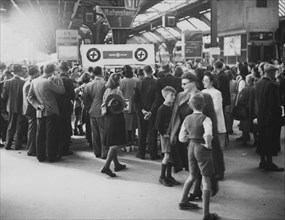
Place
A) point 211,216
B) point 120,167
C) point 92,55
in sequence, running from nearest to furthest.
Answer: point 211,216
point 120,167
point 92,55

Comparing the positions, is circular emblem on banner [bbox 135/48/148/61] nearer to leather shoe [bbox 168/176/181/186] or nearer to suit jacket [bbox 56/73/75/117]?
→ suit jacket [bbox 56/73/75/117]

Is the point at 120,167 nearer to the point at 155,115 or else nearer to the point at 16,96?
the point at 155,115

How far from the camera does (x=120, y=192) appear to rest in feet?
21.6

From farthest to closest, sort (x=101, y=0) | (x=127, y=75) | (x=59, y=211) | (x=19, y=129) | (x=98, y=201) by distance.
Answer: (x=101, y=0)
(x=19, y=129)
(x=127, y=75)
(x=98, y=201)
(x=59, y=211)

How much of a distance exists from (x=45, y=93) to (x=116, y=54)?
1969mm

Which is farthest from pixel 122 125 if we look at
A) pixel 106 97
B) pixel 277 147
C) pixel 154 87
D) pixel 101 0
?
pixel 101 0

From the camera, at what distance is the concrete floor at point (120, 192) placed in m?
5.65

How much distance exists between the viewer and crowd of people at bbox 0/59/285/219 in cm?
567

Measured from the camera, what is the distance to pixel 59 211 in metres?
5.74

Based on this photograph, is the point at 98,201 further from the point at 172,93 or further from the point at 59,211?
the point at 172,93

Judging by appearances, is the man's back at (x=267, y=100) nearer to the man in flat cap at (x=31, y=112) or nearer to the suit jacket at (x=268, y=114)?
the suit jacket at (x=268, y=114)

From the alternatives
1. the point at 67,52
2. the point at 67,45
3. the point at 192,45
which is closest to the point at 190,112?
the point at 67,52

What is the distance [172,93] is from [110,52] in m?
3.40

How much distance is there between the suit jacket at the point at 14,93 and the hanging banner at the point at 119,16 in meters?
3.55
